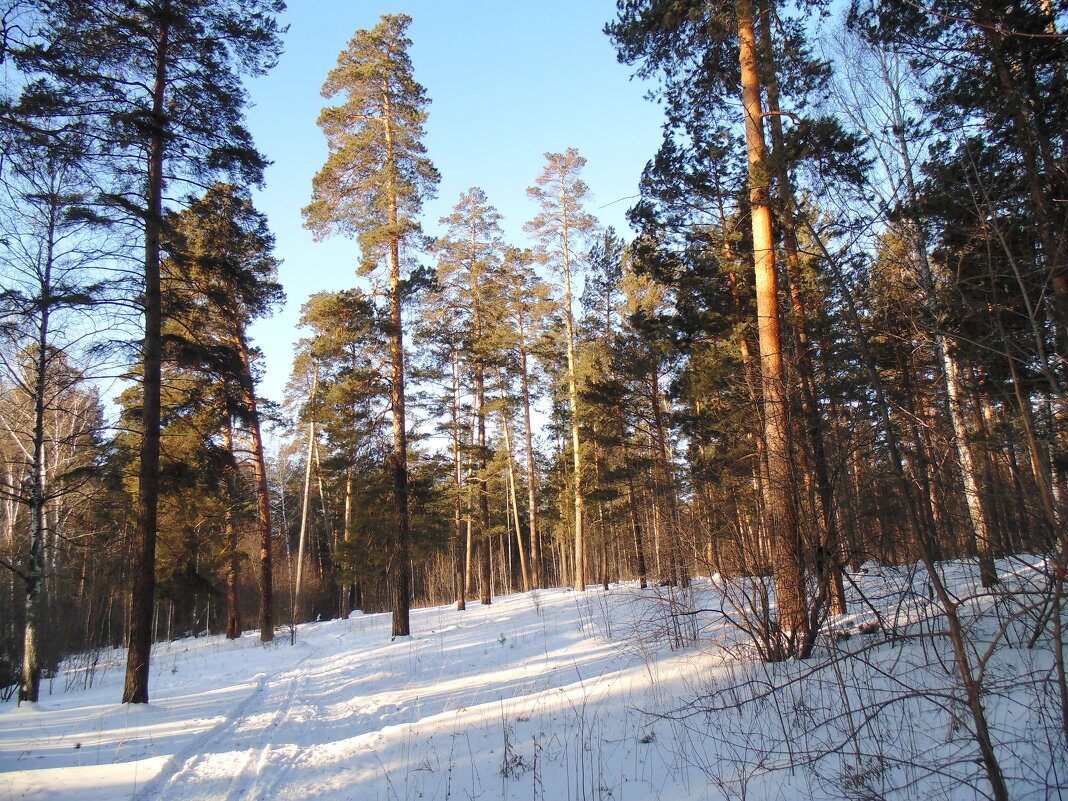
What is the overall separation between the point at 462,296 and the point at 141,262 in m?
15.2

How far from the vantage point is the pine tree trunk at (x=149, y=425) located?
839 cm

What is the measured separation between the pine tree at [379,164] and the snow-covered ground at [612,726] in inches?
275

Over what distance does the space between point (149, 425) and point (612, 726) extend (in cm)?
824

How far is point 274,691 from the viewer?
9578mm

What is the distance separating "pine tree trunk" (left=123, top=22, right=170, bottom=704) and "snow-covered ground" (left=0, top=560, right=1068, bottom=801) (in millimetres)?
674

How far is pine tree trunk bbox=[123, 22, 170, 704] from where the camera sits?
8391 mm

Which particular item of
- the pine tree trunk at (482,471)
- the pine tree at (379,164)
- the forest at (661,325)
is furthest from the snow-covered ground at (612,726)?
the pine tree trunk at (482,471)

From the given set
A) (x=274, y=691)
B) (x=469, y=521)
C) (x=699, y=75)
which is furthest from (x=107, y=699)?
(x=469, y=521)

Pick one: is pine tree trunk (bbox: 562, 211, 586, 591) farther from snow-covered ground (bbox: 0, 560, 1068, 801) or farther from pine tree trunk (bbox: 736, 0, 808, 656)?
pine tree trunk (bbox: 736, 0, 808, 656)

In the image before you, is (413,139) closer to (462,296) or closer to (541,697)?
(462,296)

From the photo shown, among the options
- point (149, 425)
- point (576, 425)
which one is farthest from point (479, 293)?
point (149, 425)

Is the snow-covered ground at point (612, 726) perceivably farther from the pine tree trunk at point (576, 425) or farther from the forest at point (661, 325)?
the pine tree trunk at point (576, 425)

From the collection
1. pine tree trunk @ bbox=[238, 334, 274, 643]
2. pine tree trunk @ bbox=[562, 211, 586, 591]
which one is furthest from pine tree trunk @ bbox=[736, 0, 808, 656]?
pine tree trunk @ bbox=[238, 334, 274, 643]

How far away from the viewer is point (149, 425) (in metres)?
9.00
